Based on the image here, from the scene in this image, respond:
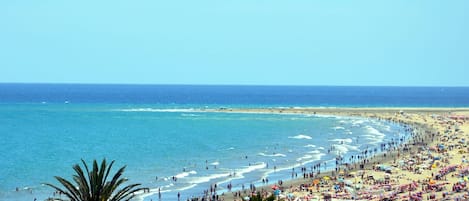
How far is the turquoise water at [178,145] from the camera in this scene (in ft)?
185

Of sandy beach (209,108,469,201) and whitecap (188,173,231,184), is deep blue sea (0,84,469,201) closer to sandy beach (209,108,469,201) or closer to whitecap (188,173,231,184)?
whitecap (188,173,231,184)

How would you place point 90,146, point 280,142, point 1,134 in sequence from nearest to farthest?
point 90,146 < point 280,142 < point 1,134

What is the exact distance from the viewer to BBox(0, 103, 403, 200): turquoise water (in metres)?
56.2

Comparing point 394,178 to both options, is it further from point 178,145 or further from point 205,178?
point 178,145

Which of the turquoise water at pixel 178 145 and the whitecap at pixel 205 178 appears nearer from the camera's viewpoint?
the whitecap at pixel 205 178

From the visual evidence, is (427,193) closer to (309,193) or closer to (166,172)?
(309,193)

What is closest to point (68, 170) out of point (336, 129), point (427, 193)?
point (427, 193)

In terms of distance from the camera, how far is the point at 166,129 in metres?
108

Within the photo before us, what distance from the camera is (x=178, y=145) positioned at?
8306 cm

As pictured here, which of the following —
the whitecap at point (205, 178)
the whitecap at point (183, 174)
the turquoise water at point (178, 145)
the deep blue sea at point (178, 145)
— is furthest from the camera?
the whitecap at point (183, 174)

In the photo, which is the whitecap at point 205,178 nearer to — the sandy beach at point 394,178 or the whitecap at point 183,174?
the whitecap at point 183,174

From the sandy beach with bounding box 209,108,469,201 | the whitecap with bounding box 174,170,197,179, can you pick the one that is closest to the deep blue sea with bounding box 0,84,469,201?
the whitecap with bounding box 174,170,197,179

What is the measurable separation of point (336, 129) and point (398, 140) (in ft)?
68.2

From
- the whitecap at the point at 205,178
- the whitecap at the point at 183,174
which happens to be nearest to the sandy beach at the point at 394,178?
the whitecap at the point at 205,178
